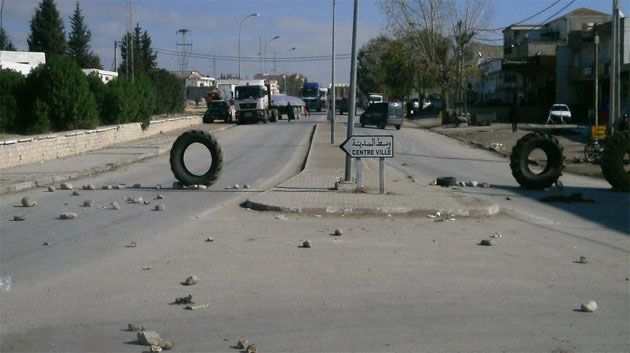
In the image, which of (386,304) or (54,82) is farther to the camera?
(54,82)

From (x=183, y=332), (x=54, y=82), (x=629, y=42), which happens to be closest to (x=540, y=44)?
(x=629, y=42)

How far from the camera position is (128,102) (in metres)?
45.5

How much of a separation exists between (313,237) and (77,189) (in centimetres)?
931

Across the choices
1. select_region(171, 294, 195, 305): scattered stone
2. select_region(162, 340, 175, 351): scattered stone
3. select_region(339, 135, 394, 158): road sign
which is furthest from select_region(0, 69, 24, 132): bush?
select_region(162, 340, 175, 351): scattered stone

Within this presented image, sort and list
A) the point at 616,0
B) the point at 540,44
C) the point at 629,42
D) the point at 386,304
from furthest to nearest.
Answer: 1. the point at 540,44
2. the point at 629,42
3. the point at 616,0
4. the point at 386,304

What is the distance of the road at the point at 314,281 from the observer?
23.5ft

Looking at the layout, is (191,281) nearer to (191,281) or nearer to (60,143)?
(191,281)

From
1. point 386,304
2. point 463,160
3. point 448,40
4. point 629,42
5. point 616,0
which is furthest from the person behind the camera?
point 448,40

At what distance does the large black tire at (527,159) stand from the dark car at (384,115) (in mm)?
41077

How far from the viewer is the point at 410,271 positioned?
1003 centimetres

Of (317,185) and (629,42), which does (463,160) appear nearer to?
(317,185)

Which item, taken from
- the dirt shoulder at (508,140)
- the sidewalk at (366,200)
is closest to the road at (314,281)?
the sidewalk at (366,200)

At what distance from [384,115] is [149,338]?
56445 millimetres

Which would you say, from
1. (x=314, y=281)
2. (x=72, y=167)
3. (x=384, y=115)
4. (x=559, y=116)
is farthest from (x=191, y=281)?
(x=559, y=116)
